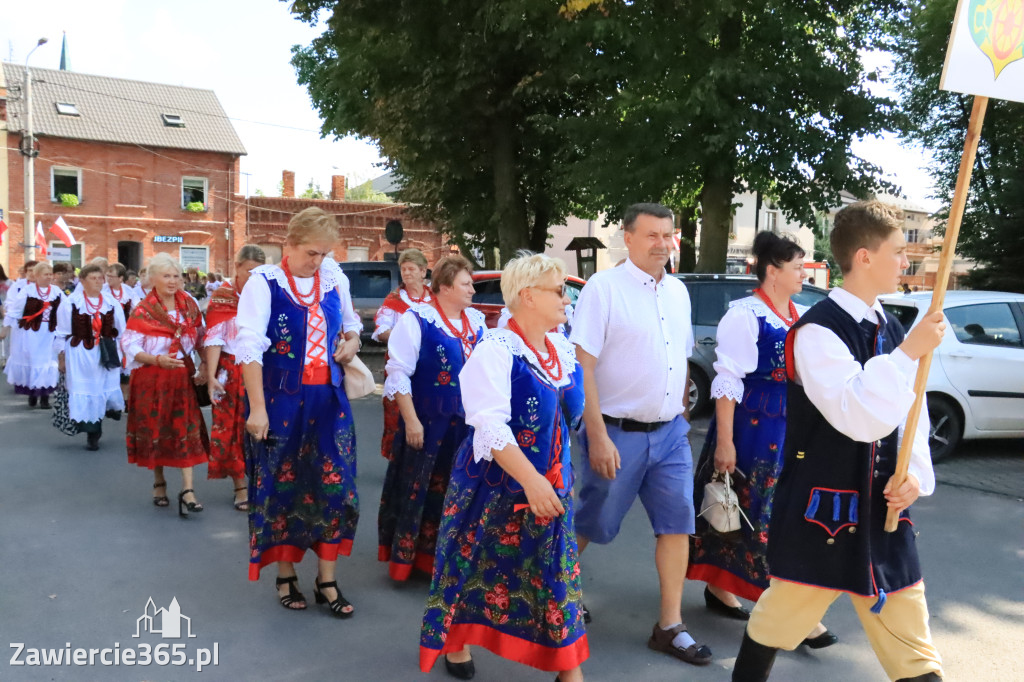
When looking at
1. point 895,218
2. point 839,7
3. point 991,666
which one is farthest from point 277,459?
point 839,7

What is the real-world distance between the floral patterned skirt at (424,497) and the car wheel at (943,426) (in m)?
5.59

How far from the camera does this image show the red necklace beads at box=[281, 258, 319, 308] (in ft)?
15.6

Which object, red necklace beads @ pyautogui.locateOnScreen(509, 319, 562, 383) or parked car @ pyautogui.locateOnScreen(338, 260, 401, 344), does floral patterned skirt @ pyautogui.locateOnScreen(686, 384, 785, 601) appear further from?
parked car @ pyautogui.locateOnScreen(338, 260, 401, 344)

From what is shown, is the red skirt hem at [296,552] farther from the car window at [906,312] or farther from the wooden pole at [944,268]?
the car window at [906,312]

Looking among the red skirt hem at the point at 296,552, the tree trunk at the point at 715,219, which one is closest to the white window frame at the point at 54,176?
the tree trunk at the point at 715,219

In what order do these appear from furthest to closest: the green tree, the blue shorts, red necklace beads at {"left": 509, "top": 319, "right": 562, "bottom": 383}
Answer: the green tree → the blue shorts → red necklace beads at {"left": 509, "top": 319, "right": 562, "bottom": 383}

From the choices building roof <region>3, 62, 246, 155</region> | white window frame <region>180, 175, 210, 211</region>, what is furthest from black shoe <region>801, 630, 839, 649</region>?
building roof <region>3, 62, 246, 155</region>

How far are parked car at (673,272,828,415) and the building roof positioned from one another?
3675 centimetres

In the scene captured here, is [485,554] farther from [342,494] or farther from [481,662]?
[342,494]

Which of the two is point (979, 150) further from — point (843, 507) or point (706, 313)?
point (843, 507)

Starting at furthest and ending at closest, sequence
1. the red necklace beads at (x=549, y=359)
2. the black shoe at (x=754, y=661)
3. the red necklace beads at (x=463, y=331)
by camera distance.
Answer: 1. the red necklace beads at (x=463, y=331)
2. the red necklace beads at (x=549, y=359)
3. the black shoe at (x=754, y=661)

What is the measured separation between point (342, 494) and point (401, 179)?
21.2 m

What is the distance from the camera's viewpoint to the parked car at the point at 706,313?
435 inches

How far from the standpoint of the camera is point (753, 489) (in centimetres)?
453
